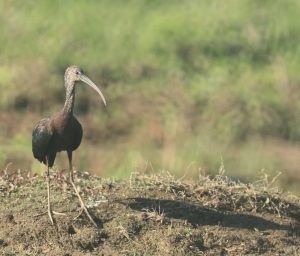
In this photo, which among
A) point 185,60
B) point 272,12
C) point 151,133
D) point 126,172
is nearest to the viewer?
point 126,172

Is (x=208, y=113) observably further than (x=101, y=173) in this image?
Yes

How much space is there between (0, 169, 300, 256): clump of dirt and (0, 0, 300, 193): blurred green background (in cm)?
298

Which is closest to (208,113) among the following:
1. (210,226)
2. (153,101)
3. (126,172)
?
(153,101)

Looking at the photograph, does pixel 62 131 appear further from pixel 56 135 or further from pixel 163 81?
pixel 163 81

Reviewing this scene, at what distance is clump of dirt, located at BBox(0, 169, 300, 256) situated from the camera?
7.24 m

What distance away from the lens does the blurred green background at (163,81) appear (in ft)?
42.6

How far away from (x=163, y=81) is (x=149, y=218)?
7.41 metres

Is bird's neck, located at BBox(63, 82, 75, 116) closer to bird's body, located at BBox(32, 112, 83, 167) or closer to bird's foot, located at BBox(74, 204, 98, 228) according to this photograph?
bird's body, located at BBox(32, 112, 83, 167)

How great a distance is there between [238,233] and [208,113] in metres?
6.53

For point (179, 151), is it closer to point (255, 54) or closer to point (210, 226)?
point (255, 54)

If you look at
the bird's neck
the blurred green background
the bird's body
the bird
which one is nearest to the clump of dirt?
the bird

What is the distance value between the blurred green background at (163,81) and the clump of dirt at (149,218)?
298 cm

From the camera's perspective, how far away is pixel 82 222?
741 centimetres

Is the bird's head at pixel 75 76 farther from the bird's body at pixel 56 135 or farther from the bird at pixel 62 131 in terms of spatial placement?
the bird's body at pixel 56 135
